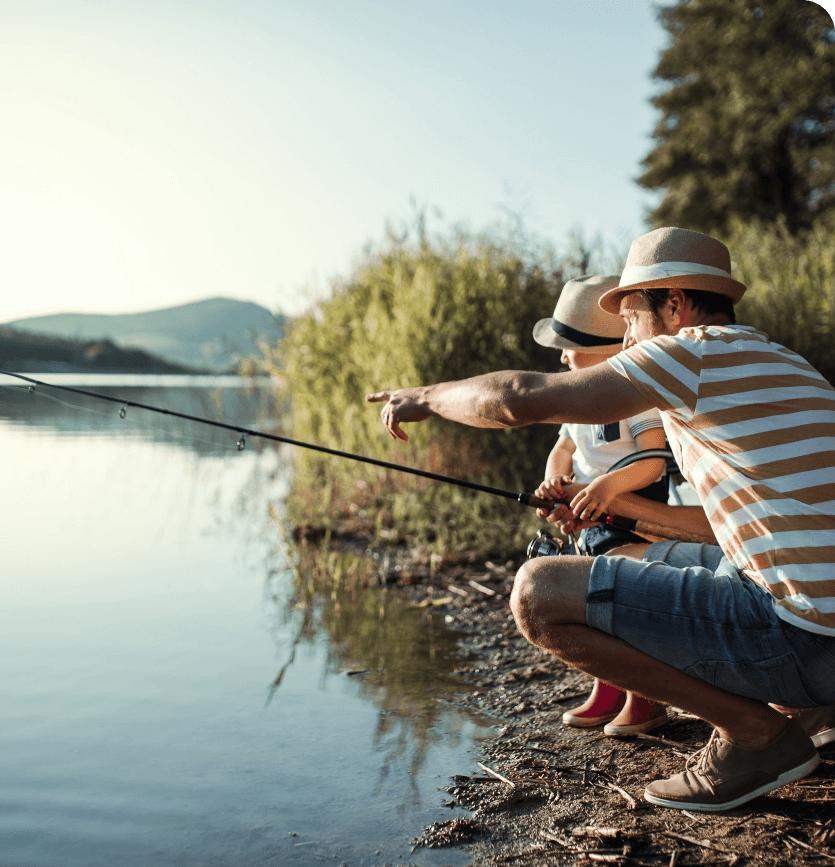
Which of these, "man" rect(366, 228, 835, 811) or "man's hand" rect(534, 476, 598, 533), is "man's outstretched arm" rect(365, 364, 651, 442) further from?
"man's hand" rect(534, 476, 598, 533)

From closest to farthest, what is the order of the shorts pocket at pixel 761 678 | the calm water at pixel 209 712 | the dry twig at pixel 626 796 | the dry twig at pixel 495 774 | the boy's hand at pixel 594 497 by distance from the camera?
the shorts pocket at pixel 761 678 → the dry twig at pixel 626 796 → the calm water at pixel 209 712 → the dry twig at pixel 495 774 → the boy's hand at pixel 594 497

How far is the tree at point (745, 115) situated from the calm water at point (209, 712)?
21.1 m

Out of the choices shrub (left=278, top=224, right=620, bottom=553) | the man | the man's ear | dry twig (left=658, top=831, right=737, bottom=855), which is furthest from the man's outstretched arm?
shrub (left=278, top=224, right=620, bottom=553)

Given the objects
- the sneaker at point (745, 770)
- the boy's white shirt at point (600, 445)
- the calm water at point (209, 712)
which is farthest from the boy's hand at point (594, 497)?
the calm water at point (209, 712)

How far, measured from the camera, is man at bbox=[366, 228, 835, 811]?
2076mm

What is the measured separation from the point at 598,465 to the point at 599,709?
0.94 m

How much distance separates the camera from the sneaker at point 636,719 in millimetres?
2961

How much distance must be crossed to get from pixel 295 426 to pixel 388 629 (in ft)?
15.0

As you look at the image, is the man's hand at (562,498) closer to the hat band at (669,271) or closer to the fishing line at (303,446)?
the fishing line at (303,446)

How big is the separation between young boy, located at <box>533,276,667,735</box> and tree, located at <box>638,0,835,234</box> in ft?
71.1

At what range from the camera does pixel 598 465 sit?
325cm

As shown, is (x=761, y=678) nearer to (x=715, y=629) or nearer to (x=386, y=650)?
(x=715, y=629)

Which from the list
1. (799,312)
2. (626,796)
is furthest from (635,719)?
(799,312)

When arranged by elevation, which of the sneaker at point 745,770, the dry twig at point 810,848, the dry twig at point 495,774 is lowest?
the dry twig at point 495,774
